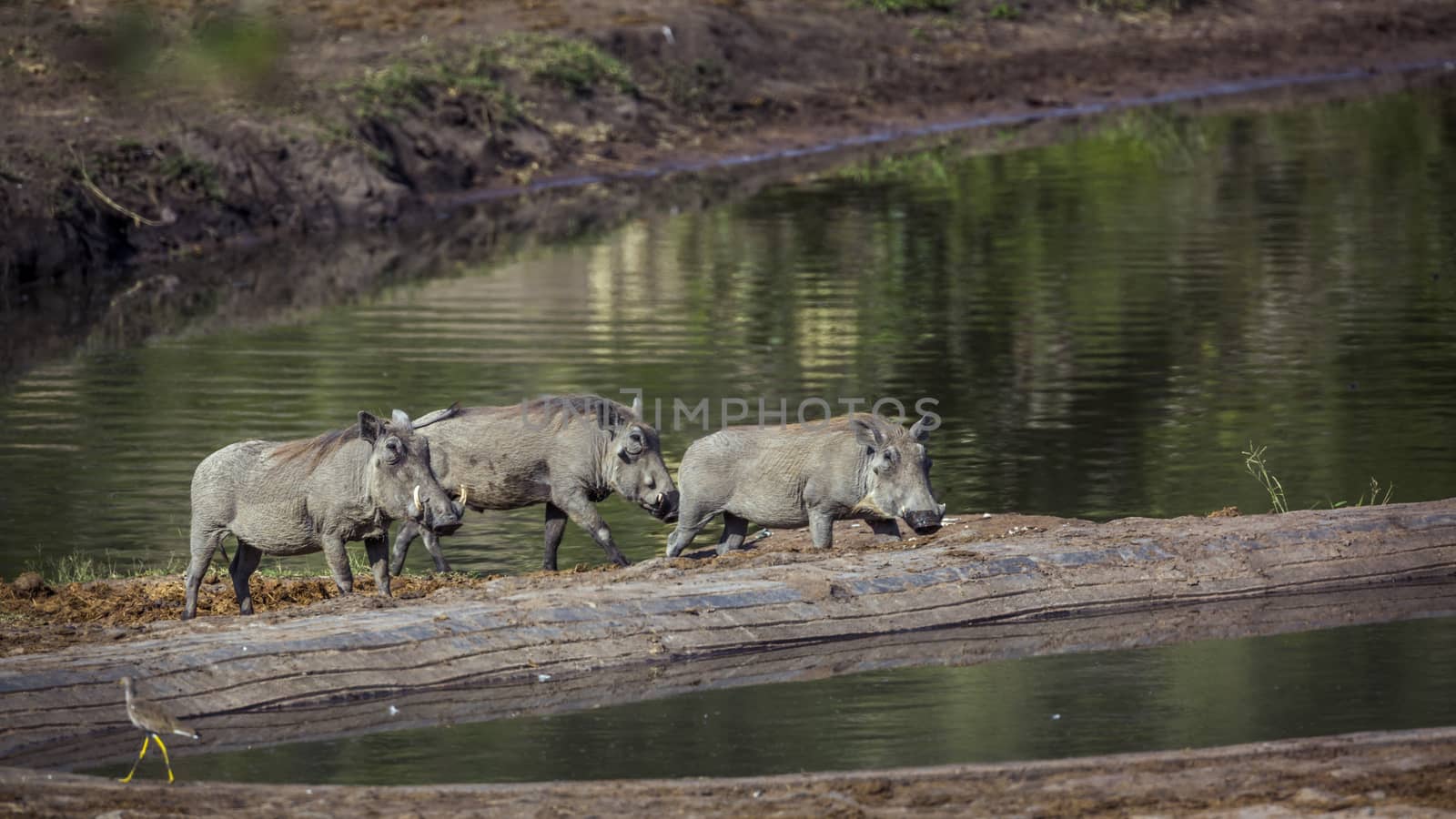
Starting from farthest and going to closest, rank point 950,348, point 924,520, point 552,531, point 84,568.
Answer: point 950,348 < point 84,568 < point 552,531 < point 924,520

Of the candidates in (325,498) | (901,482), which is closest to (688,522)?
(901,482)

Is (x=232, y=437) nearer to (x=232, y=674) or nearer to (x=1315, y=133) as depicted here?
(x=232, y=674)

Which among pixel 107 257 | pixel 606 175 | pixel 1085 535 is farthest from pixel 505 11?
pixel 1085 535

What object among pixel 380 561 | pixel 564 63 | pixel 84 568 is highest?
pixel 564 63

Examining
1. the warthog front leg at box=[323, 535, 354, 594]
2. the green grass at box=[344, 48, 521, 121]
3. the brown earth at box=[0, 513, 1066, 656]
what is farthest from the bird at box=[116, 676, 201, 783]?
the green grass at box=[344, 48, 521, 121]

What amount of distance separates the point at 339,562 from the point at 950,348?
31.9 ft

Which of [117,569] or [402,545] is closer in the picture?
[402,545]

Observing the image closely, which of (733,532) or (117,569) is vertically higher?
(733,532)

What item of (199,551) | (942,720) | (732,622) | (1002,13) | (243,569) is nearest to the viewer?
(942,720)

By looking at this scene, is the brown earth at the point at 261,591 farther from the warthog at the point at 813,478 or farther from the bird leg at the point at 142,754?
the bird leg at the point at 142,754

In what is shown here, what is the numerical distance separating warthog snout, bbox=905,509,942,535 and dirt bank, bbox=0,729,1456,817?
10.4 feet

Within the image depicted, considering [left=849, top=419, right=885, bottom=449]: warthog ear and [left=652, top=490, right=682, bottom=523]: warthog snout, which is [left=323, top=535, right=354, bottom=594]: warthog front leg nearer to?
[left=652, top=490, right=682, bottom=523]: warthog snout

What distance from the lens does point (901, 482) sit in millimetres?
11336

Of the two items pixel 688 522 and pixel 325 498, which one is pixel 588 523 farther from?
pixel 325 498
